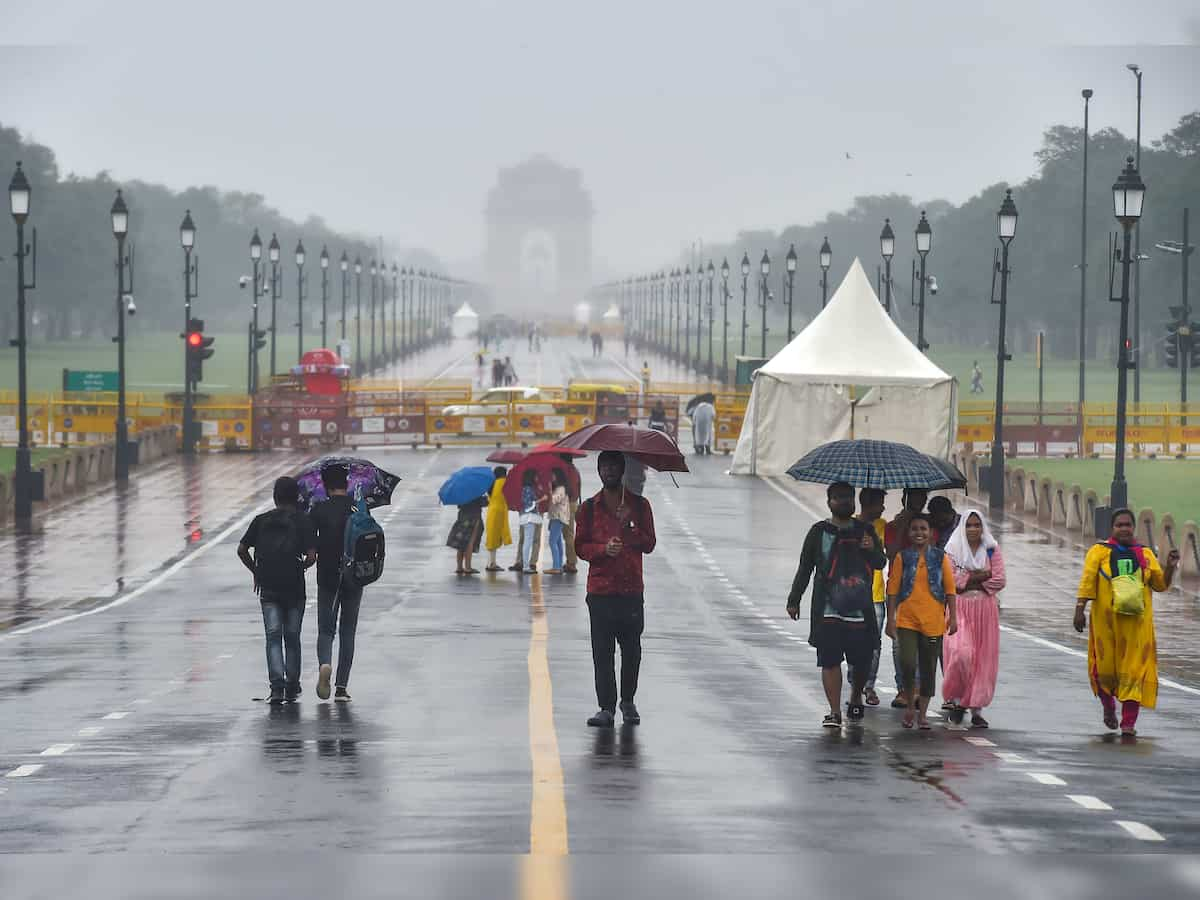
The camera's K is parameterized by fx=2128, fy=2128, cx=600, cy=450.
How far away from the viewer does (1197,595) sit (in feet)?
85.0

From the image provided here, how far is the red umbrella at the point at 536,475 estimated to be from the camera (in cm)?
2602

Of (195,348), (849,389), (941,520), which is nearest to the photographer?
(941,520)

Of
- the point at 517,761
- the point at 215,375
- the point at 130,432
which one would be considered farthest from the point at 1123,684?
the point at 215,375

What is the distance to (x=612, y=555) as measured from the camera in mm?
12570

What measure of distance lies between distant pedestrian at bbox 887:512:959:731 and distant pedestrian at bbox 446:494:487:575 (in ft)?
43.5

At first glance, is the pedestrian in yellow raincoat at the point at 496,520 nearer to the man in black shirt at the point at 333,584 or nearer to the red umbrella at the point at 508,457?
the red umbrella at the point at 508,457

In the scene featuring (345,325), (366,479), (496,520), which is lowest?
(496,520)

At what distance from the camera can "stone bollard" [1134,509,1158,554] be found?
2823cm

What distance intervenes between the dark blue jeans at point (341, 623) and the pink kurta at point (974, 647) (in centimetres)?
402

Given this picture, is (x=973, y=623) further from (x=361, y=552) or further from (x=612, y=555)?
(x=361, y=552)

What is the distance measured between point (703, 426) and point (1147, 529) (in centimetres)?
2490

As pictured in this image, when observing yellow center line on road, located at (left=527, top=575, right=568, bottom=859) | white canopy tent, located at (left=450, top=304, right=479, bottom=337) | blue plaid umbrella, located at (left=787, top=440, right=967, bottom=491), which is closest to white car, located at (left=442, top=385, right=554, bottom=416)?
yellow center line on road, located at (left=527, top=575, right=568, bottom=859)

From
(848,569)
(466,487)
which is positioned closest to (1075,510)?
(466,487)

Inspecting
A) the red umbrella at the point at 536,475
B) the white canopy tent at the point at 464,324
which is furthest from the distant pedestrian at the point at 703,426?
the white canopy tent at the point at 464,324
